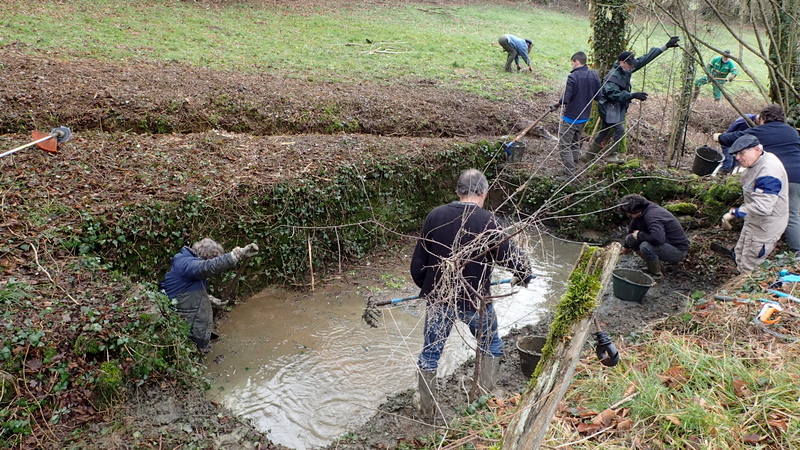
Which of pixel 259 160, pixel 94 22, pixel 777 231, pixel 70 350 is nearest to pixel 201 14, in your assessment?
pixel 94 22

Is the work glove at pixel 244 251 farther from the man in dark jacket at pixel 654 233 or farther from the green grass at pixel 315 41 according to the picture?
the green grass at pixel 315 41

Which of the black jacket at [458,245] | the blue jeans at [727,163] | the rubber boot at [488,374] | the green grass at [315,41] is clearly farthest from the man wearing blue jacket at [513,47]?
the rubber boot at [488,374]

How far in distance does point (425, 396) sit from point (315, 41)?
13.6 metres

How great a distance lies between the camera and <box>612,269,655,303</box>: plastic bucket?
21.4ft

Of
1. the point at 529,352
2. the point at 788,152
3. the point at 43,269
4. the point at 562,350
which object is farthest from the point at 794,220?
the point at 43,269

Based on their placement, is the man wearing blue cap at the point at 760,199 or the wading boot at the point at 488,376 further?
the man wearing blue cap at the point at 760,199

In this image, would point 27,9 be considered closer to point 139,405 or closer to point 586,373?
point 139,405

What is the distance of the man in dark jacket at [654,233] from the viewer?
21.9ft

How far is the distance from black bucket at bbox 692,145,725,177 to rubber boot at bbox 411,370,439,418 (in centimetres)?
624

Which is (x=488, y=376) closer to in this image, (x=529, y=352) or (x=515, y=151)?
(x=529, y=352)

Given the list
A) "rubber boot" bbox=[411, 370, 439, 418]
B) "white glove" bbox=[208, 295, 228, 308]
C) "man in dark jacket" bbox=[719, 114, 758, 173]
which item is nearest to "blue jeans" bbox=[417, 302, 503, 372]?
"rubber boot" bbox=[411, 370, 439, 418]

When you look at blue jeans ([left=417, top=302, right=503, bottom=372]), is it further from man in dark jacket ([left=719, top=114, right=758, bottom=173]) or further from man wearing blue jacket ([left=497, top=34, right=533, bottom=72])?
man wearing blue jacket ([left=497, top=34, right=533, bottom=72])

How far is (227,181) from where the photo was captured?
6449 mm

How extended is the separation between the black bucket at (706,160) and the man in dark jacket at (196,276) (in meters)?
7.11
